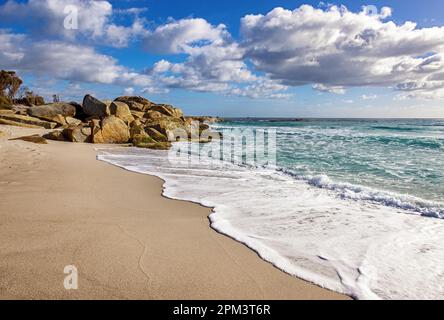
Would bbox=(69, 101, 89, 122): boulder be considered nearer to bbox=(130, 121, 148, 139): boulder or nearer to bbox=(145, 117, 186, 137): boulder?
bbox=(145, 117, 186, 137): boulder

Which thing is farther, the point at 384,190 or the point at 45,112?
the point at 45,112

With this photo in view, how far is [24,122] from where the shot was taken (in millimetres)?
19922

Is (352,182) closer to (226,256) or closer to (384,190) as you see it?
(384,190)

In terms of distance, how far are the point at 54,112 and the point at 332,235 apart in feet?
81.5

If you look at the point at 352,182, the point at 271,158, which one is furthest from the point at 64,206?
the point at 271,158

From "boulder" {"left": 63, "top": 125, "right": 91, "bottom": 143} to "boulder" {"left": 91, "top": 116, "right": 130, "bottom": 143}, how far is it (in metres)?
0.33

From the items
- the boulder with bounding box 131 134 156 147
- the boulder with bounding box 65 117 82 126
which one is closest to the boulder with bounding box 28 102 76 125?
the boulder with bounding box 65 117 82 126

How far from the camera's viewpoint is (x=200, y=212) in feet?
15.4

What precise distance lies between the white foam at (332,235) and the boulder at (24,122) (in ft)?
55.8

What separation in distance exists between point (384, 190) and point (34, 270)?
19.8 feet

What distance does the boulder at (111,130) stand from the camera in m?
15.5

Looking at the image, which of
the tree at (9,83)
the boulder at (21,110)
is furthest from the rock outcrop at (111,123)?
the tree at (9,83)

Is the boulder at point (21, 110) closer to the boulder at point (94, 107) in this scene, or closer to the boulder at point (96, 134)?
the boulder at point (94, 107)
